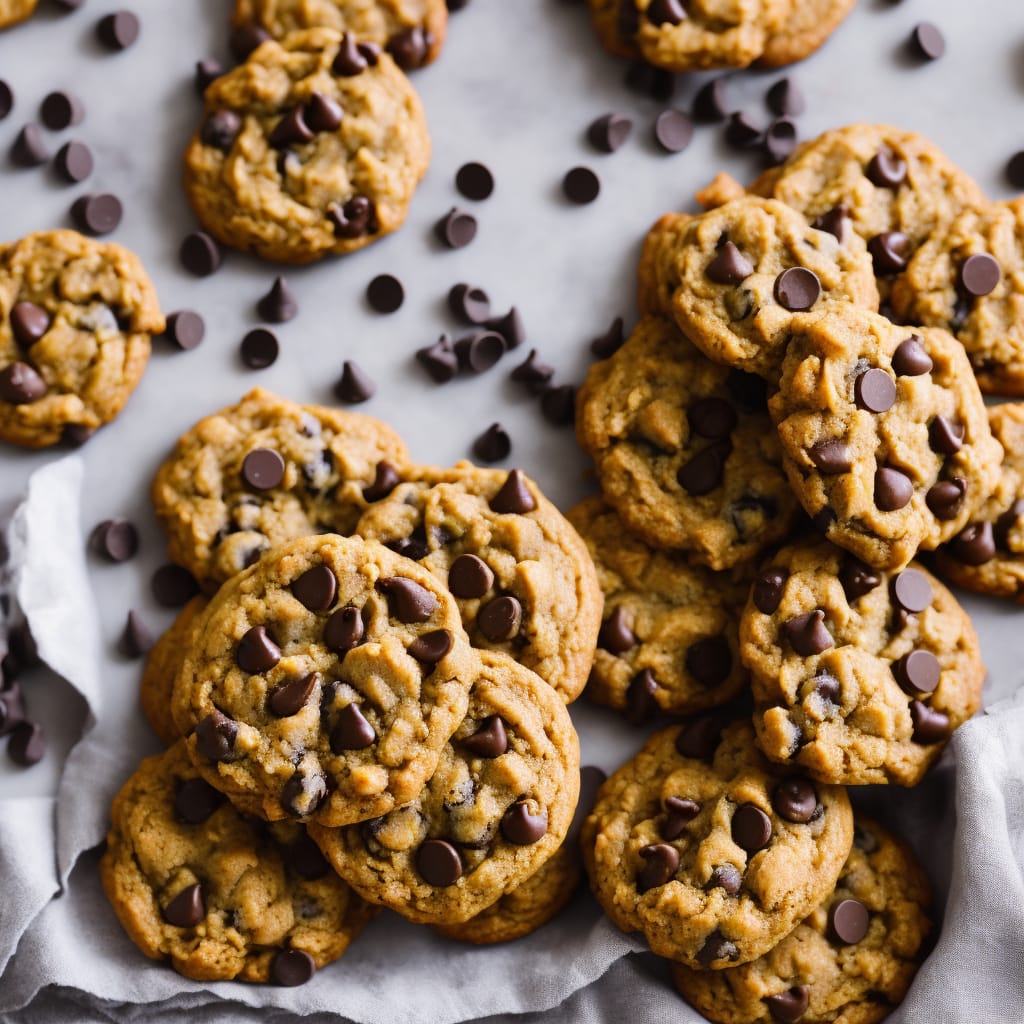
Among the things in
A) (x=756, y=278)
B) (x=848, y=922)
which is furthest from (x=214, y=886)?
(x=756, y=278)

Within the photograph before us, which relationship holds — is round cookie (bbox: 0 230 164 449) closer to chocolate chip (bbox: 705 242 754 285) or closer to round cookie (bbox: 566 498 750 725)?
round cookie (bbox: 566 498 750 725)

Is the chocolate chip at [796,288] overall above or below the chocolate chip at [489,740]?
above

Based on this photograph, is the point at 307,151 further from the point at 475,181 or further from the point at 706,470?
the point at 706,470

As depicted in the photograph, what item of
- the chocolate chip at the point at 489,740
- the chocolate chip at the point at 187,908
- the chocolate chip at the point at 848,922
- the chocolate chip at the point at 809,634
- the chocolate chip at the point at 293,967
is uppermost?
the chocolate chip at the point at 809,634

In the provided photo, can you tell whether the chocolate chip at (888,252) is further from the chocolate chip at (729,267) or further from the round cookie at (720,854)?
the round cookie at (720,854)

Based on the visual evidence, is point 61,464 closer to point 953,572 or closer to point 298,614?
point 298,614

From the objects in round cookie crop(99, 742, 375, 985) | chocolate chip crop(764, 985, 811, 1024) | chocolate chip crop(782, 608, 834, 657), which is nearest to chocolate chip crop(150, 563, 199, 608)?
round cookie crop(99, 742, 375, 985)

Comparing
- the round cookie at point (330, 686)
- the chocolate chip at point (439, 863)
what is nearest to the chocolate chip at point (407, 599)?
the round cookie at point (330, 686)
